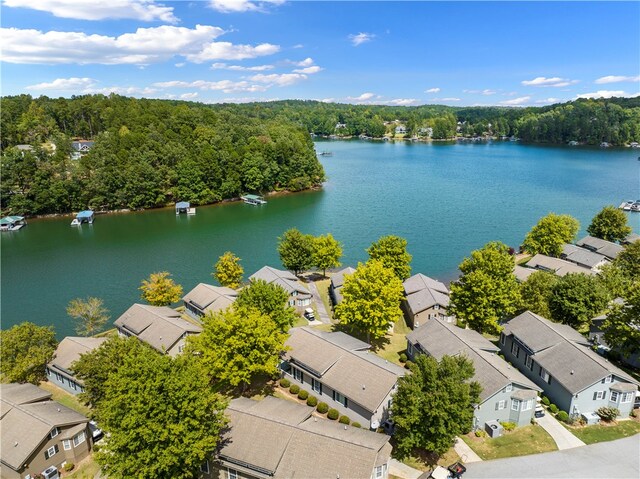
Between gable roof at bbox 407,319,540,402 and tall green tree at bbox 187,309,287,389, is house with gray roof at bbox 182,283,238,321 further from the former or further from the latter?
gable roof at bbox 407,319,540,402

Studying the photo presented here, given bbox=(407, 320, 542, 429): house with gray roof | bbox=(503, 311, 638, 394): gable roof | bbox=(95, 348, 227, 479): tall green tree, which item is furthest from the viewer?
bbox=(503, 311, 638, 394): gable roof

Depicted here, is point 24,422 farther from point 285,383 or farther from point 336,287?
point 336,287

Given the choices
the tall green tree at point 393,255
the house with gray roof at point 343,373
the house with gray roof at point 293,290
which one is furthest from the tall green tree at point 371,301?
the tall green tree at point 393,255

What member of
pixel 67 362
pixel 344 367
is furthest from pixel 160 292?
pixel 344 367

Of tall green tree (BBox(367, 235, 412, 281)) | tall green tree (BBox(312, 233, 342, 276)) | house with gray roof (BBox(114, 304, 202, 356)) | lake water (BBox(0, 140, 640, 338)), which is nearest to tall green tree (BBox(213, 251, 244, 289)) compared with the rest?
lake water (BBox(0, 140, 640, 338))

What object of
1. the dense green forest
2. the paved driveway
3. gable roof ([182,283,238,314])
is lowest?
the paved driveway

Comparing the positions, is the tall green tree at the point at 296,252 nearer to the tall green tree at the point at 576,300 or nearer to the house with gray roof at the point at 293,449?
the tall green tree at the point at 576,300
